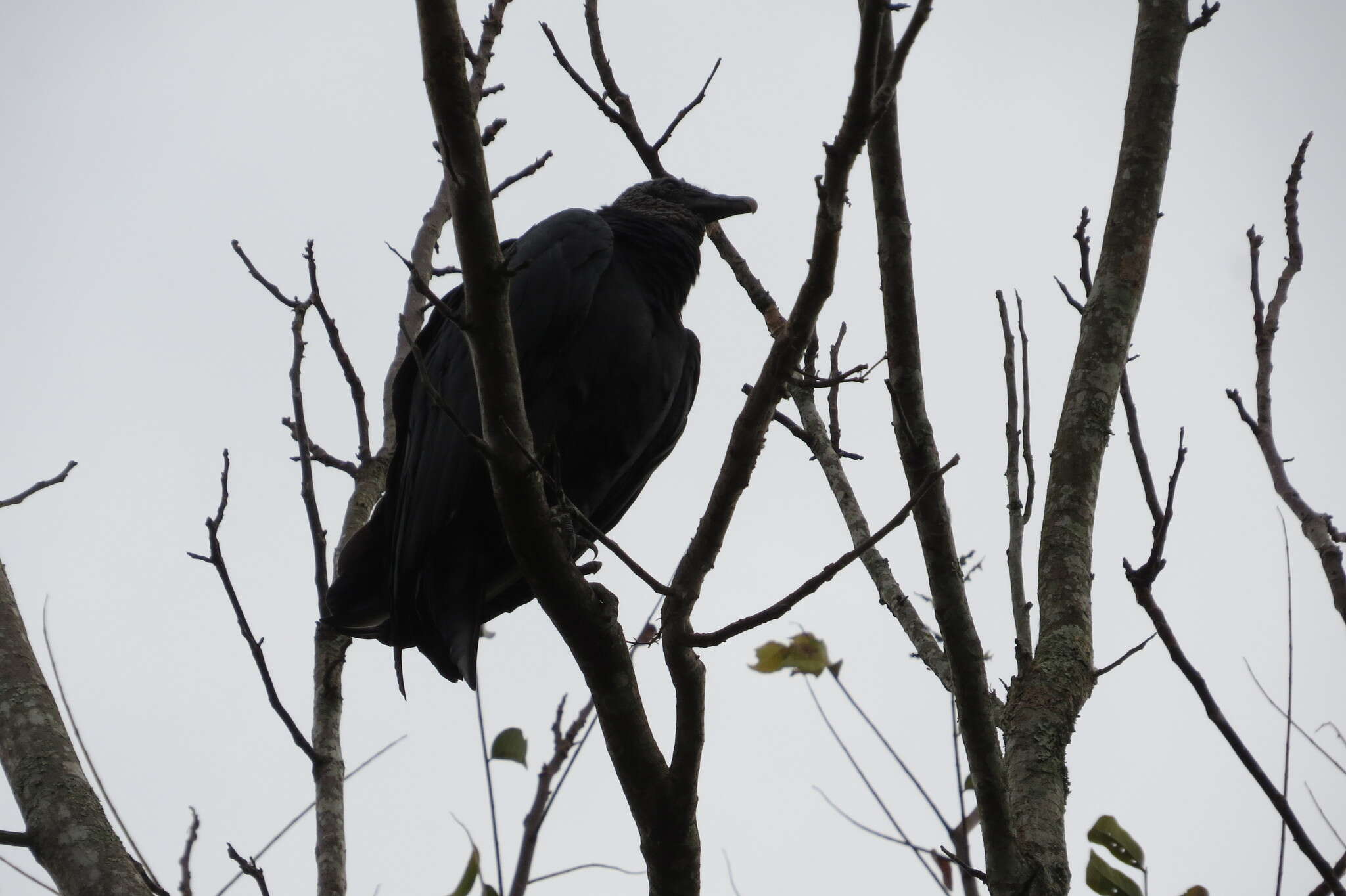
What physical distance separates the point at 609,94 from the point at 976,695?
7.92ft

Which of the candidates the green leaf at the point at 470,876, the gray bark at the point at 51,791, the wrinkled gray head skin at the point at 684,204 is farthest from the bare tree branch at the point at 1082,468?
the wrinkled gray head skin at the point at 684,204

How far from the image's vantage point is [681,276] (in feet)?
14.1

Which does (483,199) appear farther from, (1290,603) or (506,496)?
(1290,603)

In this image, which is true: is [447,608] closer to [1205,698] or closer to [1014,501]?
[1014,501]

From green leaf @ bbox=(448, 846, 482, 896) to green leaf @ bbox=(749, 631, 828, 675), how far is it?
851 millimetres

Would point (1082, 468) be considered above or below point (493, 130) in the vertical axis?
below

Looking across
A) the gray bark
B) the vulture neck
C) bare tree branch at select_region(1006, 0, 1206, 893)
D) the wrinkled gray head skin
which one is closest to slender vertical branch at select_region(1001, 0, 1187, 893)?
bare tree branch at select_region(1006, 0, 1206, 893)

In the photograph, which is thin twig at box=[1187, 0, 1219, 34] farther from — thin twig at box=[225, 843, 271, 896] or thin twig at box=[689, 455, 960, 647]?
thin twig at box=[225, 843, 271, 896]

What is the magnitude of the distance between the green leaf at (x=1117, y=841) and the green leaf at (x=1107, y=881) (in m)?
Answer: 0.04

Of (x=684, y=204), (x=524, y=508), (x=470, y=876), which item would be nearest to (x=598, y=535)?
(x=524, y=508)

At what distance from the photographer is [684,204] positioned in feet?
16.1

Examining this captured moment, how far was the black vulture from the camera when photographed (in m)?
3.48

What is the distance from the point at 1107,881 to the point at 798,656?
37.5 inches

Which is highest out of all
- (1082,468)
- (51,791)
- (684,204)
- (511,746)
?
(684,204)
